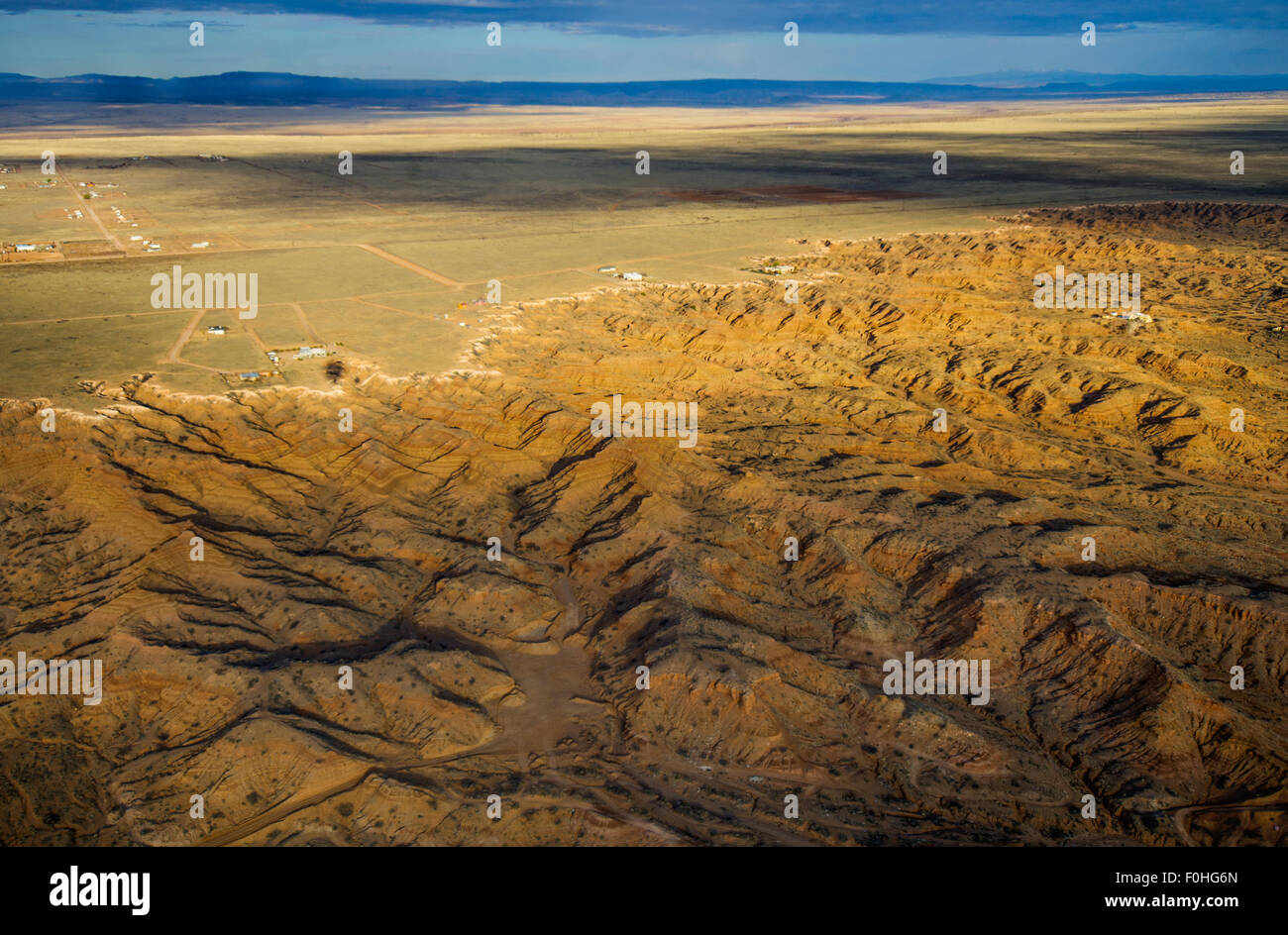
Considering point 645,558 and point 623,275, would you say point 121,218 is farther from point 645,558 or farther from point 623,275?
point 645,558

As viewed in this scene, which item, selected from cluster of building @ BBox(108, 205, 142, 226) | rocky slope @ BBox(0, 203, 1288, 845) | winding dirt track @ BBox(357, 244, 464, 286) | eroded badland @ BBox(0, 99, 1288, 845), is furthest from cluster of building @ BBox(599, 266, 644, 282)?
cluster of building @ BBox(108, 205, 142, 226)

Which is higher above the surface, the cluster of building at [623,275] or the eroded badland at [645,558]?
the cluster of building at [623,275]

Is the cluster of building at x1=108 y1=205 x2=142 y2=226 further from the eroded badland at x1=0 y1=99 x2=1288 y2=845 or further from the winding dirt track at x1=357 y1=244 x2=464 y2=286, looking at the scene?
the winding dirt track at x1=357 y1=244 x2=464 y2=286

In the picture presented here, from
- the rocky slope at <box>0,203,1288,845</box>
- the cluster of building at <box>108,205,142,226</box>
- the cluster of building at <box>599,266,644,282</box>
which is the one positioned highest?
the cluster of building at <box>108,205,142,226</box>

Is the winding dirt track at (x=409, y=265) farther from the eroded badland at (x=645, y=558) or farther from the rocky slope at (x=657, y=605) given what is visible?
the rocky slope at (x=657, y=605)

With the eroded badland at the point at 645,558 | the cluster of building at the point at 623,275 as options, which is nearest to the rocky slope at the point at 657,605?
the eroded badland at the point at 645,558

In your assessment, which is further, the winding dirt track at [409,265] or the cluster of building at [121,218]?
the cluster of building at [121,218]

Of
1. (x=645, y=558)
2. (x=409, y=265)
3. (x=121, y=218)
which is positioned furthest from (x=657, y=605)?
(x=121, y=218)
